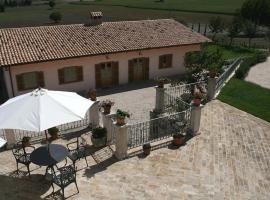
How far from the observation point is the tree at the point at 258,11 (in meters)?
42.8

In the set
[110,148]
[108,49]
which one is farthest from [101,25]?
[110,148]

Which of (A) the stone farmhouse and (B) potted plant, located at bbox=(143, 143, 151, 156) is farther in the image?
Result: (A) the stone farmhouse

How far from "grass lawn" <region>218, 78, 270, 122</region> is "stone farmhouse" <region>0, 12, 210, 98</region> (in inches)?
212

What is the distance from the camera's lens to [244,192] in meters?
10.4

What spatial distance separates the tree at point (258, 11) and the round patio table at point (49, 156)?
40467 mm

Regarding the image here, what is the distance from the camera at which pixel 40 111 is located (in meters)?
9.34

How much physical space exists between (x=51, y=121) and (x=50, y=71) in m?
11.2

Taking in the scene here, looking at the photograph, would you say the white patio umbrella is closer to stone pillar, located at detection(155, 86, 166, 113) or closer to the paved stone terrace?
the paved stone terrace

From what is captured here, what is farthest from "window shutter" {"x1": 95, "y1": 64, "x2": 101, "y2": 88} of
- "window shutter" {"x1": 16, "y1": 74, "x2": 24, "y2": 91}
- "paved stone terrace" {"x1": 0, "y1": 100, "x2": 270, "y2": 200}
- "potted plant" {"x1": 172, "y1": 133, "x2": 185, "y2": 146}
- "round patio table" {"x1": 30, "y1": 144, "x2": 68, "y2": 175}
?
"round patio table" {"x1": 30, "y1": 144, "x2": 68, "y2": 175}

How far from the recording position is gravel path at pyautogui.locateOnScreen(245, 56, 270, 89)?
22969 millimetres

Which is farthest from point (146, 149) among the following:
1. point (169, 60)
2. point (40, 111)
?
point (169, 60)

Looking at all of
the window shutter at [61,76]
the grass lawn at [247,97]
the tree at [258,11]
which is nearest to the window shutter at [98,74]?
the window shutter at [61,76]

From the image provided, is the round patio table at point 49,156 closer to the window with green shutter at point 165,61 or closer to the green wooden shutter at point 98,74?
the green wooden shutter at point 98,74

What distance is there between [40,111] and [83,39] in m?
13.3
